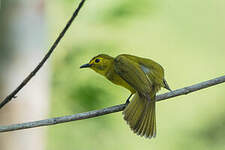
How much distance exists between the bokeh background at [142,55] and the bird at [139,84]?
641mm

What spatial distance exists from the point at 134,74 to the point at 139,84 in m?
0.12

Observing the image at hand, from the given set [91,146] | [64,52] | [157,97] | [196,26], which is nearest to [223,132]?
[91,146]

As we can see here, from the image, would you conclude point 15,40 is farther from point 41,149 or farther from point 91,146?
point 91,146

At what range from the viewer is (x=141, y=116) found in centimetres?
354

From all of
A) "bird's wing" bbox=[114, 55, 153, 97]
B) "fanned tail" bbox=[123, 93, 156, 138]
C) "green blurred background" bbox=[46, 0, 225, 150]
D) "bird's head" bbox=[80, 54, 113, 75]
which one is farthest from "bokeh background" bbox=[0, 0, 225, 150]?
"fanned tail" bbox=[123, 93, 156, 138]

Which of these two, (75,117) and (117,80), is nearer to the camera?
(75,117)

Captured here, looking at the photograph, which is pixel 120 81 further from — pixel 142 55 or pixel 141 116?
pixel 142 55

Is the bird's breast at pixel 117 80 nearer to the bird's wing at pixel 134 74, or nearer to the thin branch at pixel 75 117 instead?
the bird's wing at pixel 134 74

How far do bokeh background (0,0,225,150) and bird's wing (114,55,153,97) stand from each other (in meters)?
0.70

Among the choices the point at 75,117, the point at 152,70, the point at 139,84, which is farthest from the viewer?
the point at 152,70

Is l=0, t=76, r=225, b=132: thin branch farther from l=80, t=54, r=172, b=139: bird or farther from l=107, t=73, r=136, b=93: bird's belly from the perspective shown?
l=107, t=73, r=136, b=93: bird's belly

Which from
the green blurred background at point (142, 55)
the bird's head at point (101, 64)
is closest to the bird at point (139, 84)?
the bird's head at point (101, 64)

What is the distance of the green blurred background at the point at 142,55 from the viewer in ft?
15.8

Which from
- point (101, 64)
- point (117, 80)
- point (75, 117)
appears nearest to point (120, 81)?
point (117, 80)
